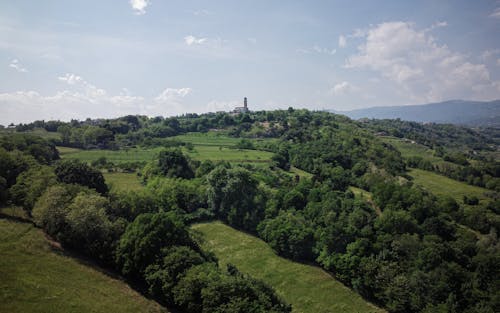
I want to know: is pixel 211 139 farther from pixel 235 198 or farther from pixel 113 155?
pixel 235 198

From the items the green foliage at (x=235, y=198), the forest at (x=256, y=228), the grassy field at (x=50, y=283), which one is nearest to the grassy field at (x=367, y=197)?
the forest at (x=256, y=228)

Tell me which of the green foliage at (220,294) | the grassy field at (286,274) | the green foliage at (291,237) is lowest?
the grassy field at (286,274)

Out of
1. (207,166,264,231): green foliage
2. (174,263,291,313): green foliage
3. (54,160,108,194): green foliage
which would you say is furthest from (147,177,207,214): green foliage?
(174,263,291,313): green foliage

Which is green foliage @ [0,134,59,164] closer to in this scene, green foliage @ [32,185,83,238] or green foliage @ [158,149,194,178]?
green foliage @ [158,149,194,178]

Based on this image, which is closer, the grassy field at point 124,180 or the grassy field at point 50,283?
the grassy field at point 50,283

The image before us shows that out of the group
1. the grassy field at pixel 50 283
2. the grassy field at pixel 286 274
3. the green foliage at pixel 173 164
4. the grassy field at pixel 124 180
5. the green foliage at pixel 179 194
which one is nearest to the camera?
the grassy field at pixel 50 283

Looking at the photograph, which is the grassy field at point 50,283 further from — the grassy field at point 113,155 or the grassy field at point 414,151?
the grassy field at point 414,151

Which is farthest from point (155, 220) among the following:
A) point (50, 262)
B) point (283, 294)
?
point (283, 294)
